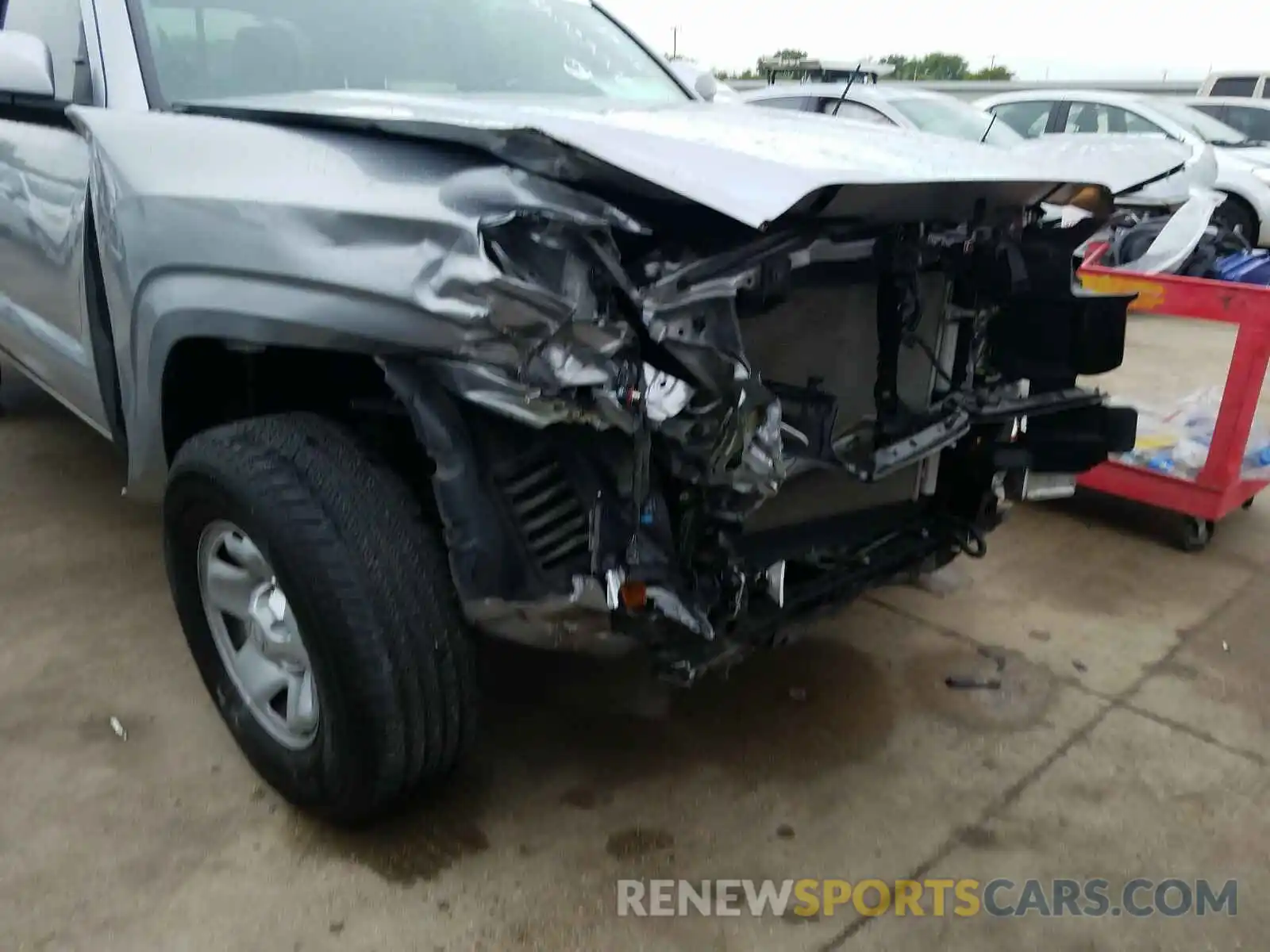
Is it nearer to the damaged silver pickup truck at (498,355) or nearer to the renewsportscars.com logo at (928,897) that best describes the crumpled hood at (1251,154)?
the damaged silver pickup truck at (498,355)

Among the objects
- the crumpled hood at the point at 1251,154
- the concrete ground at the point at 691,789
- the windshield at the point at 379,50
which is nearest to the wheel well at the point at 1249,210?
the crumpled hood at the point at 1251,154

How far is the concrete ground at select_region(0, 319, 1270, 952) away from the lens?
79.4 inches

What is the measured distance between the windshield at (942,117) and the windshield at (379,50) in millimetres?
4932

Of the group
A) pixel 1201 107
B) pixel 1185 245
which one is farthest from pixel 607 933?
pixel 1201 107

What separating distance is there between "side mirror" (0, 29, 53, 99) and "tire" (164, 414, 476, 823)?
42.5 inches

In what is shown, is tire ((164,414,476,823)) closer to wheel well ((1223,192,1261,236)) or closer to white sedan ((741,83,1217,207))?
white sedan ((741,83,1217,207))

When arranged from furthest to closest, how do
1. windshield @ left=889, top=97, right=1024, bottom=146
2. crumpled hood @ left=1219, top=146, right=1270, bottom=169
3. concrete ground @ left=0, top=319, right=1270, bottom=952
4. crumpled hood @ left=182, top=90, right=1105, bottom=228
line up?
1. crumpled hood @ left=1219, top=146, right=1270, bottom=169
2. windshield @ left=889, top=97, right=1024, bottom=146
3. concrete ground @ left=0, top=319, right=1270, bottom=952
4. crumpled hood @ left=182, top=90, right=1105, bottom=228

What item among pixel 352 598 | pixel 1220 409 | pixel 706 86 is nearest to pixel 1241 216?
pixel 1220 409

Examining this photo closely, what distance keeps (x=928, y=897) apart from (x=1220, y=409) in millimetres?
2402

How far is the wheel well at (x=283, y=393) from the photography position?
7.00 ft

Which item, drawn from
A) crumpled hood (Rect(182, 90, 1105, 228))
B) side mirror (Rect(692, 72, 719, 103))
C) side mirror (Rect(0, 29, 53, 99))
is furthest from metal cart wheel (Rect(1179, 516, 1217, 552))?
side mirror (Rect(0, 29, 53, 99))

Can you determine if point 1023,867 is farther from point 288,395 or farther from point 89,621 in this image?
point 89,621

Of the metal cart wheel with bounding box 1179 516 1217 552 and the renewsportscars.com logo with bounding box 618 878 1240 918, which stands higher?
the metal cart wheel with bounding box 1179 516 1217 552

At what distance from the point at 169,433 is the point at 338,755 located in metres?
0.90
